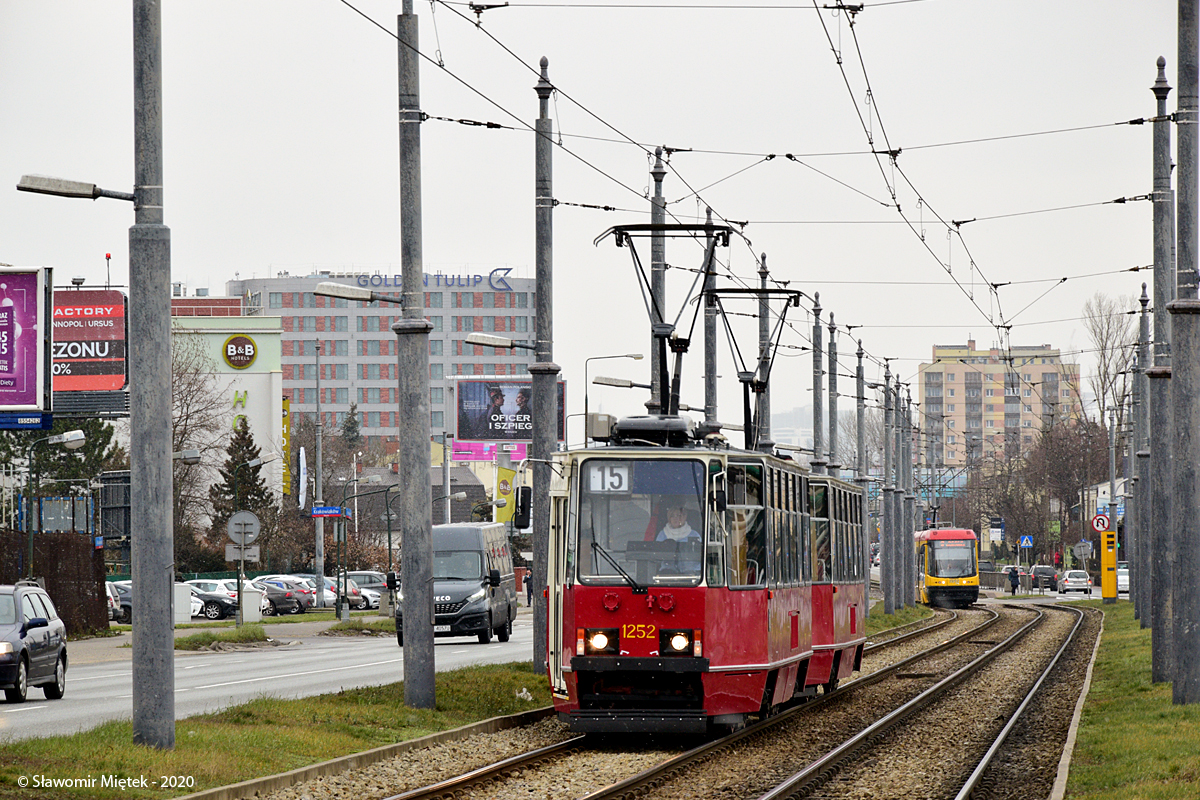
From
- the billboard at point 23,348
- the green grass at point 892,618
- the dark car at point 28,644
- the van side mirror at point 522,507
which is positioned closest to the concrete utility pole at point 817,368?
the green grass at point 892,618

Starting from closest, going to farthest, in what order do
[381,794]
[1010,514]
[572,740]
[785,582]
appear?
[381,794], [572,740], [785,582], [1010,514]

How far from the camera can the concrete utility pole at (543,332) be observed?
22125 millimetres

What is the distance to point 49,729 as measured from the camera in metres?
17.9

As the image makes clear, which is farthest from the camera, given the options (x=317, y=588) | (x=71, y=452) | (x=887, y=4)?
(x=71, y=452)

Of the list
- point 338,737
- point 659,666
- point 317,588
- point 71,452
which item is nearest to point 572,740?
point 659,666

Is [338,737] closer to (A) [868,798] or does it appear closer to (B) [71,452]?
(A) [868,798]

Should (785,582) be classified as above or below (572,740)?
above

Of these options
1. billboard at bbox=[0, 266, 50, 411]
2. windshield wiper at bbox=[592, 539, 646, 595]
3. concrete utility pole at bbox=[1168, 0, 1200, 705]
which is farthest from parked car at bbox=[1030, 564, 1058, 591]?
windshield wiper at bbox=[592, 539, 646, 595]

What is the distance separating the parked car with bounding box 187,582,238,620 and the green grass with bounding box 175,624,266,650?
615 inches

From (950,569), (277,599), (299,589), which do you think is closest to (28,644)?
(277,599)

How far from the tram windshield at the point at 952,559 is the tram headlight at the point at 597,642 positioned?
54009 millimetres

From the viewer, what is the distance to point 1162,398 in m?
22.4

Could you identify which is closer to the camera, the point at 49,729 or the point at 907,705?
the point at 49,729

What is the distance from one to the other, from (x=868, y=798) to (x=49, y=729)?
30.3 ft
